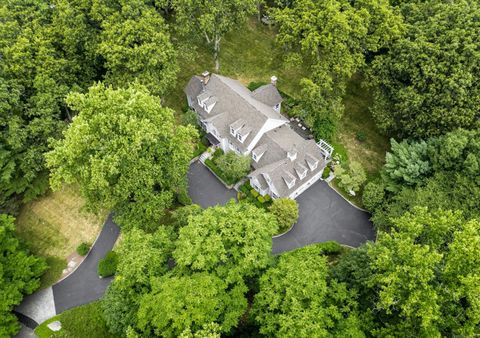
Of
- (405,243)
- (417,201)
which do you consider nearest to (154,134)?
(405,243)

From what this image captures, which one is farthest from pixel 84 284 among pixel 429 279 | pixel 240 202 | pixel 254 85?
pixel 254 85

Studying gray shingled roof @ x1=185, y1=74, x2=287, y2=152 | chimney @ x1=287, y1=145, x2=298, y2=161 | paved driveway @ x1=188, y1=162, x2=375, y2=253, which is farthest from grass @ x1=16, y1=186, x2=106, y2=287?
chimney @ x1=287, y1=145, x2=298, y2=161

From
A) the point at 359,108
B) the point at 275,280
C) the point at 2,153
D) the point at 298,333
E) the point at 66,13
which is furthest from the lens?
the point at 359,108

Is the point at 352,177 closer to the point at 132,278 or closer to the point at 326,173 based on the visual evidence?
the point at 326,173

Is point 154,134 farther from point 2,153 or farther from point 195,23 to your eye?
point 195,23

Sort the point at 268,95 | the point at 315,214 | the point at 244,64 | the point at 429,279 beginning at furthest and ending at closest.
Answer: the point at 244,64 → the point at 268,95 → the point at 315,214 → the point at 429,279

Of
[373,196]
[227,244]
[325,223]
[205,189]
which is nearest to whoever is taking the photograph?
[227,244]

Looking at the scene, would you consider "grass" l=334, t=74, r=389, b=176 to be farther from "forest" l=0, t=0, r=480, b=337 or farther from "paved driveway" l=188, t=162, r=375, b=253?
"paved driveway" l=188, t=162, r=375, b=253

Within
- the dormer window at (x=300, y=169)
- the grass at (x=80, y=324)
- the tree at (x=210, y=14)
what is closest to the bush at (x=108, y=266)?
the grass at (x=80, y=324)
